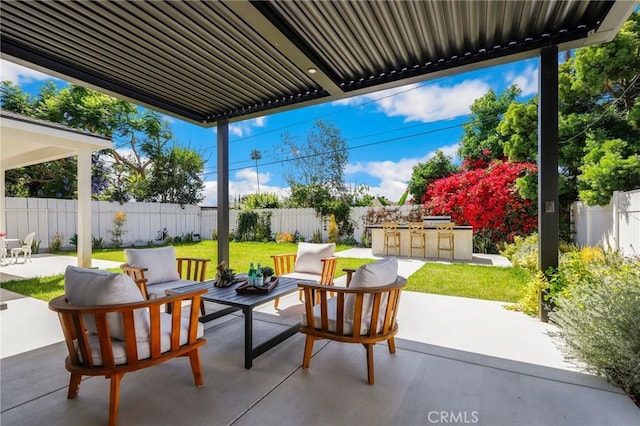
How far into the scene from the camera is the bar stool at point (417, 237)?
27.9 feet

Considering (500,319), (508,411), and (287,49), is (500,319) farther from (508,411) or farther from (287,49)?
(287,49)

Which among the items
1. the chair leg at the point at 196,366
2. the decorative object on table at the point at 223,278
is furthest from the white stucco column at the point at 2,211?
the chair leg at the point at 196,366

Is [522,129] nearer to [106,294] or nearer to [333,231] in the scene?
[333,231]

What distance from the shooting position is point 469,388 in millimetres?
2203

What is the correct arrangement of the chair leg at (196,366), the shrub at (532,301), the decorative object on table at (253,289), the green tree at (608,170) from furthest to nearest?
the green tree at (608,170) → the shrub at (532,301) → the decorative object on table at (253,289) → the chair leg at (196,366)

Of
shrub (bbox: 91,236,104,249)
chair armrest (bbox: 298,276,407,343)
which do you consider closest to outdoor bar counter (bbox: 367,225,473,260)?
chair armrest (bbox: 298,276,407,343)

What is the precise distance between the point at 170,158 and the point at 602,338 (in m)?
17.1

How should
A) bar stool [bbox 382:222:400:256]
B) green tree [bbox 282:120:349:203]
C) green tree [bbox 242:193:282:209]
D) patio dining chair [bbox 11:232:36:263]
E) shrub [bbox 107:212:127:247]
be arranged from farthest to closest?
green tree [bbox 242:193:282:209]
green tree [bbox 282:120:349:203]
shrub [bbox 107:212:127:247]
bar stool [bbox 382:222:400:256]
patio dining chair [bbox 11:232:36:263]

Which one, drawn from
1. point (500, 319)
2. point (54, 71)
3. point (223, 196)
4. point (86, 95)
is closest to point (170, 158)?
point (86, 95)

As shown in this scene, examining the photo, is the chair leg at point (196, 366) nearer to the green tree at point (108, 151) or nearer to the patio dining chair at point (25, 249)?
the patio dining chair at point (25, 249)

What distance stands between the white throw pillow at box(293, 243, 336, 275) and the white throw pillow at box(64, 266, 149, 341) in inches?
94.8

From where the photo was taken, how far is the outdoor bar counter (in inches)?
309

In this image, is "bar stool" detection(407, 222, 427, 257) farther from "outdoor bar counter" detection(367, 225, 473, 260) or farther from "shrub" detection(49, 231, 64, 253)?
"shrub" detection(49, 231, 64, 253)

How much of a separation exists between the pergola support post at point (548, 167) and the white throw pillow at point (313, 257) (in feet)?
8.02
